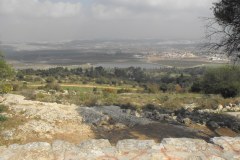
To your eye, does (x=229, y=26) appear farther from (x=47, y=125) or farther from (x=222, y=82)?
(x=222, y=82)

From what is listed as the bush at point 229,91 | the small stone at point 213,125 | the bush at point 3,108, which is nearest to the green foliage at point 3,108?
the bush at point 3,108


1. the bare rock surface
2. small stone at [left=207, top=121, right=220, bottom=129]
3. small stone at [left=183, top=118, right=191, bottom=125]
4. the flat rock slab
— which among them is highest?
the flat rock slab

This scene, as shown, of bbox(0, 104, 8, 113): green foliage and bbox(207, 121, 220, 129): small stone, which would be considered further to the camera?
bbox(207, 121, 220, 129): small stone

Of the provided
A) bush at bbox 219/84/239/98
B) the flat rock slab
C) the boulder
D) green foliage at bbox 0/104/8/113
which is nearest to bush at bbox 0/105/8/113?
Answer: green foliage at bbox 0/104/8/113

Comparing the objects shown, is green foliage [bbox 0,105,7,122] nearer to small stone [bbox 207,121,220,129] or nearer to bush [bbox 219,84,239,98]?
small stone [bbox 207,121,220,129]

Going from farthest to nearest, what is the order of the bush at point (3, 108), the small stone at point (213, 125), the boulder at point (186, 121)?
1. the boulder at point (186, 121)
2. the small stone at point (213, 125)
3. the bush at point (3, 108)

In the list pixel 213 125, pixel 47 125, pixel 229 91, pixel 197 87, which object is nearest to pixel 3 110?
pixel 47 125

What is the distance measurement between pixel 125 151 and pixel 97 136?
10184 millimetres

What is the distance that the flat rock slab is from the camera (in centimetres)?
695

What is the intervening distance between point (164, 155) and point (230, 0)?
11458 millimetres

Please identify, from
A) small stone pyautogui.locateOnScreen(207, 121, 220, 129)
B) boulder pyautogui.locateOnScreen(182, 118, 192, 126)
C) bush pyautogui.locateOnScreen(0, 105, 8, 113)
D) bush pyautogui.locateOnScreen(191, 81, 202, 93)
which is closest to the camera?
bush pyautogui.locateOnScreen(0, 105, 8, 113)

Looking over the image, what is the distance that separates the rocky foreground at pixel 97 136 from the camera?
23.1 feet

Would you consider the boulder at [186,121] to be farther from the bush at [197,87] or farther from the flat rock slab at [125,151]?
the bush at [197,87]

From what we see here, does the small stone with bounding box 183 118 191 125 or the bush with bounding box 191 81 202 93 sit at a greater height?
the small stone with bounding box 183 118 191 125
